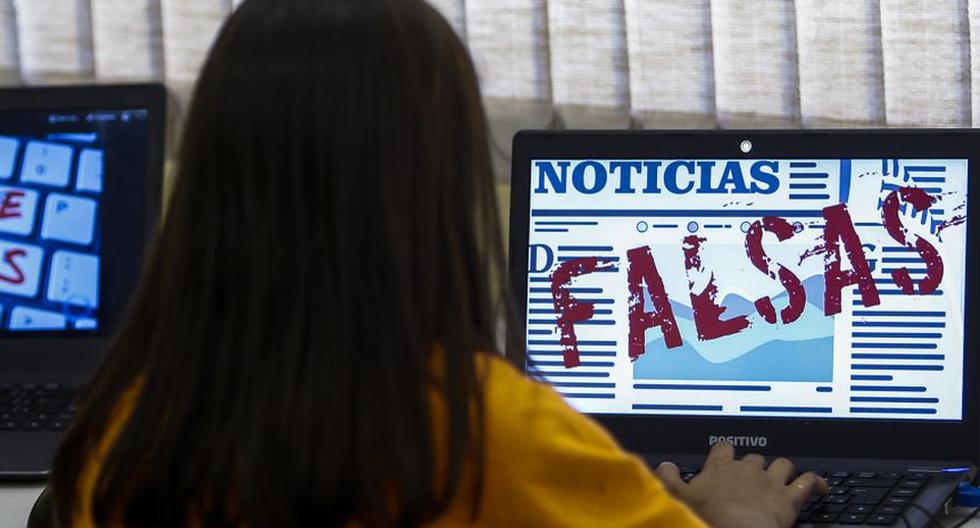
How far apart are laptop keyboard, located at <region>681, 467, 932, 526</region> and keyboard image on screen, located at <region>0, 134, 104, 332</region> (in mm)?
623

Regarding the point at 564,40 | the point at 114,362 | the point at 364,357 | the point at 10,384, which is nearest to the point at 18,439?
the point at 10,384

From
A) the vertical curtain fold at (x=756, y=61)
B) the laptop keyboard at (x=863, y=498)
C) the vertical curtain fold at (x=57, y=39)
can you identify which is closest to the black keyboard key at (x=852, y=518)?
the laptop keyboard at (x=863, y=498)

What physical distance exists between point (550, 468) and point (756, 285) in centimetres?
52

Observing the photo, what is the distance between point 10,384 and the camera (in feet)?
3.97

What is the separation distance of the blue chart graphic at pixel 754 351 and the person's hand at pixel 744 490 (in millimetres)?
103

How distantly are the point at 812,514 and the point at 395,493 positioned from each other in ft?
1.44

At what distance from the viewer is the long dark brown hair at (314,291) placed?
0.56 metres

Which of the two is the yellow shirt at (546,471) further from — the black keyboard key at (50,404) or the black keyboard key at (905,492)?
the black keyboard key at (50,404)

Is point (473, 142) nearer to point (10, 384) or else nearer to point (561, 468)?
point (561, 468)

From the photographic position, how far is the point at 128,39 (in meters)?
1.56

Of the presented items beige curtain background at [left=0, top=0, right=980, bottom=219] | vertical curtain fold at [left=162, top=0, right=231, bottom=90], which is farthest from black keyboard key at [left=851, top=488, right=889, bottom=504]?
vertical curtain fold at [left=162, top=0, right=231, bottom=90]

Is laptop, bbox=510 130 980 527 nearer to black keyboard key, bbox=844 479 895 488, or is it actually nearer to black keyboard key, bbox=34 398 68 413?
black keyboard key, bbox=844 479 895 488

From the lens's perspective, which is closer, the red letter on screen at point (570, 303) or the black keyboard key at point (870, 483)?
the black keyboard key at point (870, 483)

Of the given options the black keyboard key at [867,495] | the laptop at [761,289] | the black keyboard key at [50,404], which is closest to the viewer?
the black keyboard key at [867,495]
